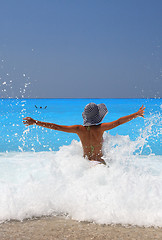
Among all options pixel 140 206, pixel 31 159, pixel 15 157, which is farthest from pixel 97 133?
pixel 15 157

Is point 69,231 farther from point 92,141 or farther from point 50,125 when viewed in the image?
point 92,141

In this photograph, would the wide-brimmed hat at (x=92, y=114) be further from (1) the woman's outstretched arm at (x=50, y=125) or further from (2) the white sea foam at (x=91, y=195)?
(2) the white sea foam at (x=91, y=195)

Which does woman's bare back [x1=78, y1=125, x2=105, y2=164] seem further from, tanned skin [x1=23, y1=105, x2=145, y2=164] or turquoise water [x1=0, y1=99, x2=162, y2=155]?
turquoise water [x1=0, y1=99, x2=162, y2=155]

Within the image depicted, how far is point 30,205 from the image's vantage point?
295 centimetres

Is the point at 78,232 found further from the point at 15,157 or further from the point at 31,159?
the point at 15,157

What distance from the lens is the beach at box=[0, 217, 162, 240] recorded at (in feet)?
7.63

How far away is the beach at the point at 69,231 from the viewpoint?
7.63 feet

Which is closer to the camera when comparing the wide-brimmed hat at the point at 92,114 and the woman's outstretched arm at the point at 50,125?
the woman's outstretched arm at the point at 50,125

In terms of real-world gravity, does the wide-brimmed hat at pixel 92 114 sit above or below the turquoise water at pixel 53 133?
Answer: below

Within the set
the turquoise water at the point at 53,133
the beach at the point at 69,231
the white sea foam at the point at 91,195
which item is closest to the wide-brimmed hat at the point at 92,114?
the white sea foam at the point at 91,195

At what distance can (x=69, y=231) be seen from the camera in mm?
2441

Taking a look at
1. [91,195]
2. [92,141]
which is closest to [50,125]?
[92,141]

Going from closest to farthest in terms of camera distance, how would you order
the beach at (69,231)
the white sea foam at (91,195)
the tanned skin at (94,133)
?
the beach at (69,231) → the white sea foam at (91,195) → the tanned skin at (94,133)

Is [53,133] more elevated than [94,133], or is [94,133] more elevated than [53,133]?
[53,133]
